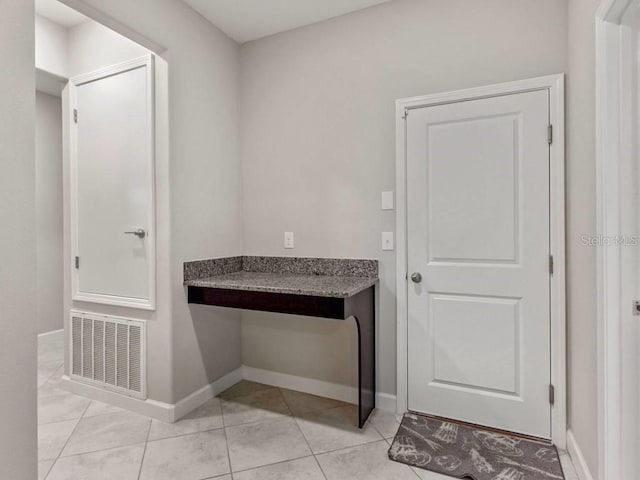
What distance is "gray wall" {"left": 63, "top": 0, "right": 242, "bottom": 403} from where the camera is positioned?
2211 millimetres

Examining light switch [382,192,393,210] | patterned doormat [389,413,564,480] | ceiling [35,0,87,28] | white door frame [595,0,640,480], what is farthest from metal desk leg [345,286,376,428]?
ceiling [35,0,87,28]

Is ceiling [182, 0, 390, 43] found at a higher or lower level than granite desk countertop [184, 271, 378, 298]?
higher

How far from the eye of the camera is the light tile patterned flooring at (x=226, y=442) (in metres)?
1.76

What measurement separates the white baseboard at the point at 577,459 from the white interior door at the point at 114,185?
2470 mm

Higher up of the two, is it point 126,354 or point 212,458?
point 126,354

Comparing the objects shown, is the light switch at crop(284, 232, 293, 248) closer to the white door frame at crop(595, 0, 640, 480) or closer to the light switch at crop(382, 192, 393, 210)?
the light switch at crop(382, 192, 393, 210)

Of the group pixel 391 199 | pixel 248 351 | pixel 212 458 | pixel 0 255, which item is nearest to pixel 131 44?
pixel 0 255

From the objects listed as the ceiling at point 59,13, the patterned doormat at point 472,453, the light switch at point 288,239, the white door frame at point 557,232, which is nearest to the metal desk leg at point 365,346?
the patterned doormat at point 472,453

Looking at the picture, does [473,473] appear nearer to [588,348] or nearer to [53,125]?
[588,348]

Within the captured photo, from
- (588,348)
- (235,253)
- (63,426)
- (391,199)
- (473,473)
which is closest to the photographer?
→ (588,348)

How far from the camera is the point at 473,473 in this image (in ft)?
5.64

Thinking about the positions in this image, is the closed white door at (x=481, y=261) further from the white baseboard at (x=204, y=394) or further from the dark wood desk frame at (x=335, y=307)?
the white baseboard at (x=204, y=394)

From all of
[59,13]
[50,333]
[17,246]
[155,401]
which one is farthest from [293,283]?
[50,333]

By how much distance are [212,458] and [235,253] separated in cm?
141
